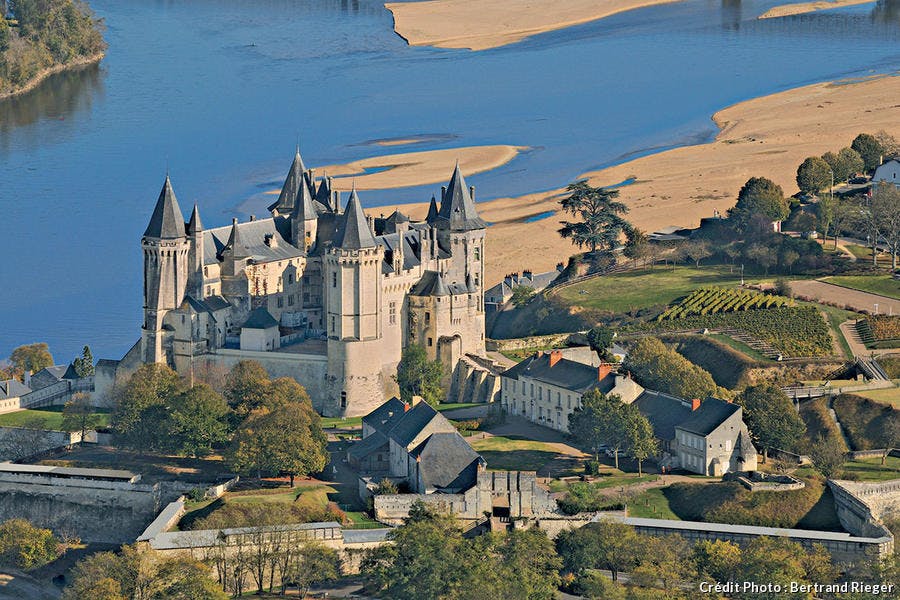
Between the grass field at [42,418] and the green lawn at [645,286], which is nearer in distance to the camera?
the grass field at [42,418]

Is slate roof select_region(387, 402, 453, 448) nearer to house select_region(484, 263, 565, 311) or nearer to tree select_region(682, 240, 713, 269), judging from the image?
house select_region(484, 263, 565, 311)

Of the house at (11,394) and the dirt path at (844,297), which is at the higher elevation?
the dirt path at (844,297)

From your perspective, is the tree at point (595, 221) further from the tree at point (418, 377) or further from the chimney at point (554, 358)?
the chimney at point (554, 358)

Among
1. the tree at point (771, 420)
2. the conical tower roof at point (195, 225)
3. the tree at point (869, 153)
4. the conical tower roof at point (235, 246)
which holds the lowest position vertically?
the tree at point (771, 420)

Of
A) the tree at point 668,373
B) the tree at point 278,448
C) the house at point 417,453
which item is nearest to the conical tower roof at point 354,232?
the house at point 417,453

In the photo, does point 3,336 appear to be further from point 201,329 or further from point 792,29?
point 792,29

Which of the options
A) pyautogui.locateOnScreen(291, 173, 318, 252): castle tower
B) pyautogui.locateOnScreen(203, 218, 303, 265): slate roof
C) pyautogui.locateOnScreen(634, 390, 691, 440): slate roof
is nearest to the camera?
pyautogui.locateOnScreen(634, 390, 691, 440): slate roof

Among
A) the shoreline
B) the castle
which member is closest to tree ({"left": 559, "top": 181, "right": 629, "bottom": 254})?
the castle
